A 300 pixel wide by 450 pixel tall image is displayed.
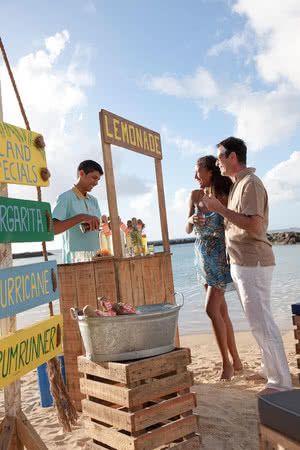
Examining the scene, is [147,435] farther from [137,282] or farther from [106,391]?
[137,282]

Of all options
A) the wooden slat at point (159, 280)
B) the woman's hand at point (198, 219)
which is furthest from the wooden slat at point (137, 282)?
the woman's hand at point (198, 219)

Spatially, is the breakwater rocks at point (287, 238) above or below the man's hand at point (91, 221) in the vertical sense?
above

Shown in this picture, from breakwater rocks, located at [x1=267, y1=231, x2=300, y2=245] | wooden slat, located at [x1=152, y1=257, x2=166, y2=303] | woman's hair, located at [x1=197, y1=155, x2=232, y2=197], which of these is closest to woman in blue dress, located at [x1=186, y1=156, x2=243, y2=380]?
woman's hair, located at [x1=197, y1=155, x2=232, y2=197]

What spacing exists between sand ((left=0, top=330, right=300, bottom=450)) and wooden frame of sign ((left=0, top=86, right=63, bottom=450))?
91 cm

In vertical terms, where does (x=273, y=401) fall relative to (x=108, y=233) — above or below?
below

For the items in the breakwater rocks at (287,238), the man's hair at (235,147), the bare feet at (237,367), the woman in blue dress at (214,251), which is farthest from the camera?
the breakwater rocks at (287,238)

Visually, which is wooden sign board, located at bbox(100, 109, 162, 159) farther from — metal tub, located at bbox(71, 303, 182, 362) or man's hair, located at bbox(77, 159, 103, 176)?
metal tub, located at bbox(71, 303, 182, 362)

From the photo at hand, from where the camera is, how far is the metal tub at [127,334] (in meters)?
2.68

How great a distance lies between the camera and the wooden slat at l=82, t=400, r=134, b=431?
2602 mm

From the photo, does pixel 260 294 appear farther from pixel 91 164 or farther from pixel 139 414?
pixel 91 164

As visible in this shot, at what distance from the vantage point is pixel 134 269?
12.5 feet

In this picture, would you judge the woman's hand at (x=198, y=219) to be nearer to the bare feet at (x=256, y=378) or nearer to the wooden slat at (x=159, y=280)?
the wooden slat at (x=159, y=280)

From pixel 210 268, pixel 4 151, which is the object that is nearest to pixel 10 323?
pixel 4 151

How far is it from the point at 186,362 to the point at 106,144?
179 cm
